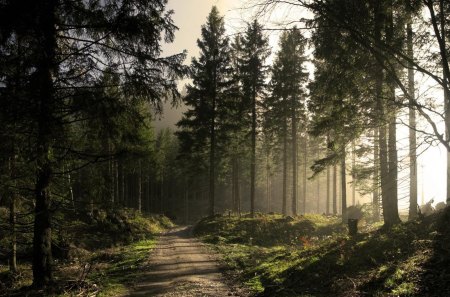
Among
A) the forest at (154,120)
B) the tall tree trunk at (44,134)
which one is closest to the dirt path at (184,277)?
the forest at (154,120)

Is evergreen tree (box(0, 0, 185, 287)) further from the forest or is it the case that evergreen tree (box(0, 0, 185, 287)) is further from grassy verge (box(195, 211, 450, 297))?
grassy verge (box(195, 211, 450, 297))

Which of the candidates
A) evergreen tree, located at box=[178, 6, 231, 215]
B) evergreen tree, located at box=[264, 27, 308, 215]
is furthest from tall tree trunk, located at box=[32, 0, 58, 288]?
evergreen tree, located at box=[264, 27, 308, 215]

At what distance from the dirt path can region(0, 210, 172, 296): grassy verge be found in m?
0.55

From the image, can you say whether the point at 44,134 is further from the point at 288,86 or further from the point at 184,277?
the point at 288,86

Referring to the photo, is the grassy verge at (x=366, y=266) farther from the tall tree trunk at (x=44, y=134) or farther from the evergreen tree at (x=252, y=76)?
the evergreen tree at (x=252, y=76)

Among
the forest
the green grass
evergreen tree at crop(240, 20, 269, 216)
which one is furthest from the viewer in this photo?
evergreen tree at crop(240, 20, 269, 216)

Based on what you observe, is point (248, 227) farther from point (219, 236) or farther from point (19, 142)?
point (19, 142)

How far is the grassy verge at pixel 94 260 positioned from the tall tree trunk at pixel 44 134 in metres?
0.72

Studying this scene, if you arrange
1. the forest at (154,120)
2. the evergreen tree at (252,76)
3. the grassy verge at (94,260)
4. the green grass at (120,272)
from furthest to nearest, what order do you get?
the evergreen tree at (252,76), the green grass at (120,272), the grassy verge at (94,260), the forest at (154,120)

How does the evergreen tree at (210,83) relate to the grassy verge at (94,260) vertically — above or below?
above

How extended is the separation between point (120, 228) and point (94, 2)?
18336 mm

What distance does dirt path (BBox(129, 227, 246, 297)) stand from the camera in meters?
9.80

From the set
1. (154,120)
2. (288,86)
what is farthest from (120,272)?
(288,86)

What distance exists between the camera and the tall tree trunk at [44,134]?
8438 mm
